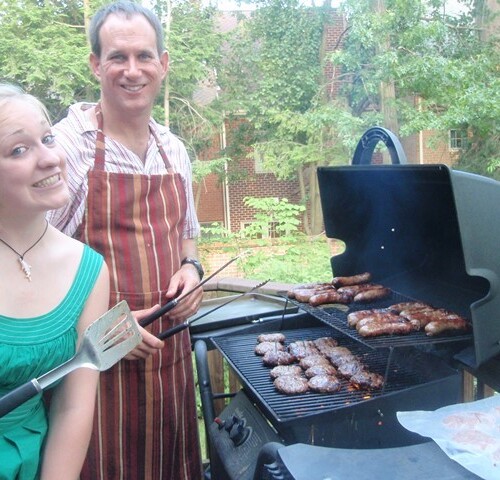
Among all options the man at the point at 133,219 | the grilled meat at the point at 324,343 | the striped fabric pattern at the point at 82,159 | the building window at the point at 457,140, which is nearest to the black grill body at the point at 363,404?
the grilled meat at the point at 324,343

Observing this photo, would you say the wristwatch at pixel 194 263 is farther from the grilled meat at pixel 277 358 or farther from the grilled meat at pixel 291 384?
the grilled meat at pixel 291 384

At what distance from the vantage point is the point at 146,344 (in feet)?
6.72

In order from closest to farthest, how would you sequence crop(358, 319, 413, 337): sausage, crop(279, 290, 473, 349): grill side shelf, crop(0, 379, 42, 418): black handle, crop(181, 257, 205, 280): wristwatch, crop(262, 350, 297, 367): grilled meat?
crop(0, 379, 42, 418): black handle, crop(279, 290, 473, 349): grill side shelf, crop(358, 319, 413, 337): sausage, crop(262, 350, 297, 367): grilled meat, crop(181, 257, 205, 280): wristwatch

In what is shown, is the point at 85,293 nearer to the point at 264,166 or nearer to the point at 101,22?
the point at 101,22

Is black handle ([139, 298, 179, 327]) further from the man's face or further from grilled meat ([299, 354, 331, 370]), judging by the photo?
the man's face

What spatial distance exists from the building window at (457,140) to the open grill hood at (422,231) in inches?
292

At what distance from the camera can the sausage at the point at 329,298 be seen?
2424 millimetres

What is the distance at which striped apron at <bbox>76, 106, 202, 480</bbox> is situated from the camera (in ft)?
6.94

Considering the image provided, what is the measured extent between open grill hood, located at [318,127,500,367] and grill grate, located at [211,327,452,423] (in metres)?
0.27

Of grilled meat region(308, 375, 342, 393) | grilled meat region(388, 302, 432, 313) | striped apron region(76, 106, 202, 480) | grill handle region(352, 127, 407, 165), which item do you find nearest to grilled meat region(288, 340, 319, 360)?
grilled meat region(308, 375, 342, 393)

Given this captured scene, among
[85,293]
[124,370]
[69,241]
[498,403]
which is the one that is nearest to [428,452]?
[498,403]

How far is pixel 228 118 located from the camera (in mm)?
12633

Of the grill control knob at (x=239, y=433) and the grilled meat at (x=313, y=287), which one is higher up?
the grilled meat at (x=313, y=287)

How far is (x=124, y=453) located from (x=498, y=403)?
1448 millimetres
